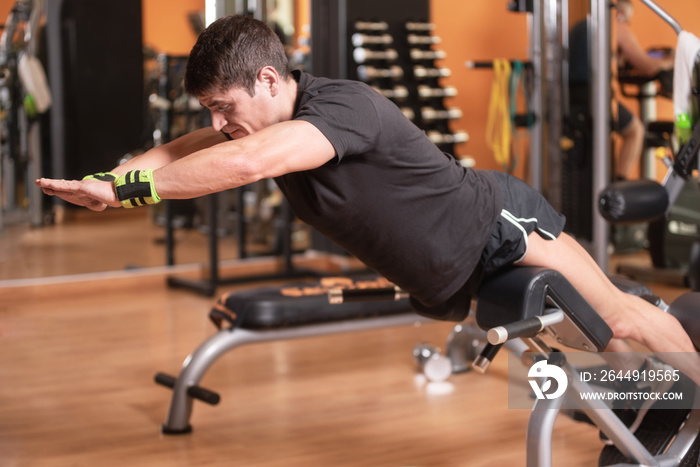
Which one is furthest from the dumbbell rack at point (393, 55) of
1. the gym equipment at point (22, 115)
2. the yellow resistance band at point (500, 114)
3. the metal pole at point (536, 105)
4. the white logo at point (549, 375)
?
the white logo at point (549, 375)

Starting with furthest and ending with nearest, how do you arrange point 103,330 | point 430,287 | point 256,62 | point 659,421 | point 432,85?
point 432,85 → point 103,330 → point 659,421 → point 430,287 → point 256,62

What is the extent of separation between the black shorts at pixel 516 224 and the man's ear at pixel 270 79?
1.98ft

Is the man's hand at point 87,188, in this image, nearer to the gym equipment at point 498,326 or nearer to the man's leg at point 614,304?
the gym equipment at point 498,326

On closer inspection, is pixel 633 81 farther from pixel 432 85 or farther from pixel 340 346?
pixel 340 346

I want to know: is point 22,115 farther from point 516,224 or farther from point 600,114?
point 516,224

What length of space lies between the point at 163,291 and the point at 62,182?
10.9 ft

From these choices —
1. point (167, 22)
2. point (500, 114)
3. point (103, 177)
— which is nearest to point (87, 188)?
point (103, 177)

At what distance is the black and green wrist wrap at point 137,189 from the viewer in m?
1.47

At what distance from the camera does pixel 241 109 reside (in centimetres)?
166

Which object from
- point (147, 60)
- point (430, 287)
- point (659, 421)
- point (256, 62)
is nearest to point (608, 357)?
point (659, 421)

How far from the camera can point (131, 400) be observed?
9.48 ft

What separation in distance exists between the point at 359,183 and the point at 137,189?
45cm

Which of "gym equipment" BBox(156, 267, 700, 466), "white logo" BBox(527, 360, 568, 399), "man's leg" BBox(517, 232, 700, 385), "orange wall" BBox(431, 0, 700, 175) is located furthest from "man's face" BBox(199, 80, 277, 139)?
"orange wall" BBox(431, 0, 700, 175)

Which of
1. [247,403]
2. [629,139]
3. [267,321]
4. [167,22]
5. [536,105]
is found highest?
[167,22]
